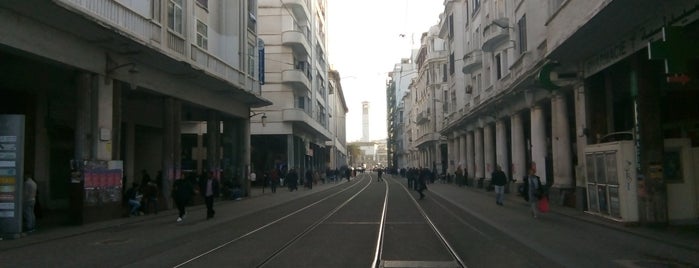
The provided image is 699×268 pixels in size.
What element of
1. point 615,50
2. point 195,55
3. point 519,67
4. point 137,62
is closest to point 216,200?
point 195,55

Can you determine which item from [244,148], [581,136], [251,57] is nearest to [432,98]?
[244,148]

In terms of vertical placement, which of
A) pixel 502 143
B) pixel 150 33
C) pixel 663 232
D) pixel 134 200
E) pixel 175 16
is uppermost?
pixel 175 16

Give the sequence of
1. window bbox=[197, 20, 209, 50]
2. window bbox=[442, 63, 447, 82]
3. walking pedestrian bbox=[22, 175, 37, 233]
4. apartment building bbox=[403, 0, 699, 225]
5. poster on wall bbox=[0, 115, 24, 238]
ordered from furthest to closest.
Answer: window bbox=[442, 63, 447, 82] → window bbox=[197, 20, 209, 50] → walking pedestrian bbox=[22, 175, 37, 233] → apartment building bbox=[403, 0, 699, 225] → poster on wall bbox=[0, 115, 24, 238]

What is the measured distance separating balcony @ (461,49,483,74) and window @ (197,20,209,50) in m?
19.0

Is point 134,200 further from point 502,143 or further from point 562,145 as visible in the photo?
point 502,143

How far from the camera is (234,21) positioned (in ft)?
104

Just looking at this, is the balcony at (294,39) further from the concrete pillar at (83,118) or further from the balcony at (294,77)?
the concrete pillar at (83,118)

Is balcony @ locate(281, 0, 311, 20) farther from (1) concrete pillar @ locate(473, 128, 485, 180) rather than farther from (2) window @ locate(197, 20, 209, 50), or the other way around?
(2) window @ locate(197, 20, 209, 50)

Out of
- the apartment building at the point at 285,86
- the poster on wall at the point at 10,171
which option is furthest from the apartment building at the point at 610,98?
the apartment building at the point at 285,86

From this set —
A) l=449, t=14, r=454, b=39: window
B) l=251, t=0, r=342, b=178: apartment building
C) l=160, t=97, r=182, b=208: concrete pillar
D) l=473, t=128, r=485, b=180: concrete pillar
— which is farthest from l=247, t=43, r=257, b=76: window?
l=449, t=14, r=454, b=39: window

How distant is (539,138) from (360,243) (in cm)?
1794

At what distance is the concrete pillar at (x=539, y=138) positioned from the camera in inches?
1093

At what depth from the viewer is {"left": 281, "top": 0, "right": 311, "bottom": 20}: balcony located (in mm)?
51469

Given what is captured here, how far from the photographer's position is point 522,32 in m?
29.6
